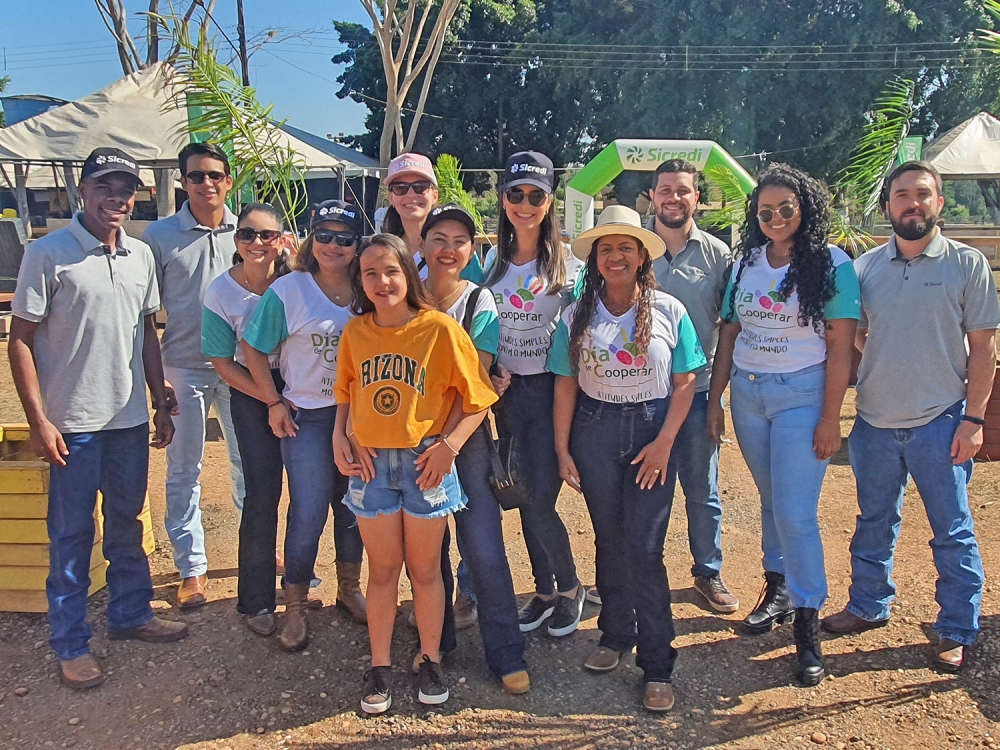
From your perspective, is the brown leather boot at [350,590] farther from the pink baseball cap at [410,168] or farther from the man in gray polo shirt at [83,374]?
the pink baseball cap at [410,168]

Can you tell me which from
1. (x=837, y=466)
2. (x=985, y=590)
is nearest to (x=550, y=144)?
(x=837, y=466)

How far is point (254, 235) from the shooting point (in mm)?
3539

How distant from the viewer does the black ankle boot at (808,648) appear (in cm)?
330

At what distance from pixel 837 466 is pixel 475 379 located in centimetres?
417

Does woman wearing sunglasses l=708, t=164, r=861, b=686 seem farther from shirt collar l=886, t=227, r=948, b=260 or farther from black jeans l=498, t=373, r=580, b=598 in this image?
black jeans l=498, t=373, r=580, b=598

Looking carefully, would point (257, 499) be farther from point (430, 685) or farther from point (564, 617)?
point (564, 617)

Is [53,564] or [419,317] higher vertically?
[419,317]

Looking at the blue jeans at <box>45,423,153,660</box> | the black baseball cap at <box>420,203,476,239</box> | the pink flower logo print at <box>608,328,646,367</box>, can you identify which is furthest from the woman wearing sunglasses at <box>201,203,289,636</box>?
the pink flower logo print at <box>608,328,646,367</box>

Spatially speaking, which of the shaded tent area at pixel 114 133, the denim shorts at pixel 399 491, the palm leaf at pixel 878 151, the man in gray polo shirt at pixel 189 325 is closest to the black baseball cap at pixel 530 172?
the denim shorts at pixel 399 491

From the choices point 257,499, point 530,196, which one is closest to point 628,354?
point 530,196

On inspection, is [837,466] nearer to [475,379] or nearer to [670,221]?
[670,221]

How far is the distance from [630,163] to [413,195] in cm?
830

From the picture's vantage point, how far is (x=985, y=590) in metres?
4.02

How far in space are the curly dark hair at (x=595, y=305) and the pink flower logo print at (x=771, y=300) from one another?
1.72 feet
